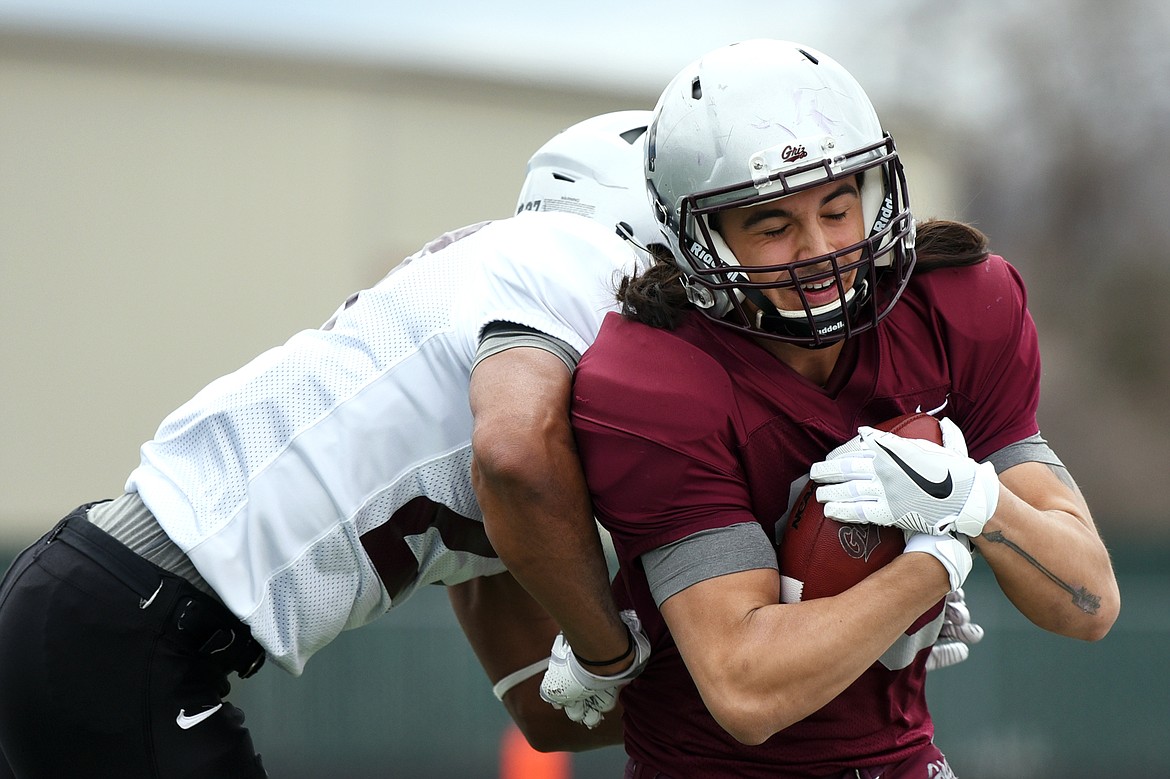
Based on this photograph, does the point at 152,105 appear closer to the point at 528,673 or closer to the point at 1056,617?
the point at 528,673

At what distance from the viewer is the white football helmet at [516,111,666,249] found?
3.29 m

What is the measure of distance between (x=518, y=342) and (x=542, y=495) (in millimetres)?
319

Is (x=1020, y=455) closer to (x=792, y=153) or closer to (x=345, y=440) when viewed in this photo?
(x=792, y=153)

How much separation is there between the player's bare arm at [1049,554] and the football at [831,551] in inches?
6.3

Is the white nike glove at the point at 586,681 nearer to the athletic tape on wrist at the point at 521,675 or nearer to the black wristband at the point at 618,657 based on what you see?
the black wristband at the point at 618,657

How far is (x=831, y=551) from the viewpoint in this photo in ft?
8.01

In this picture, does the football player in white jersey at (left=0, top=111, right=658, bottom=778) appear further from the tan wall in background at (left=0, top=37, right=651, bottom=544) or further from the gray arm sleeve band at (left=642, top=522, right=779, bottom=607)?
the tan wall in background at (left=0, top=37, right=651, bottom=544)

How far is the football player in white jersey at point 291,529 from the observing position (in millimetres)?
2738

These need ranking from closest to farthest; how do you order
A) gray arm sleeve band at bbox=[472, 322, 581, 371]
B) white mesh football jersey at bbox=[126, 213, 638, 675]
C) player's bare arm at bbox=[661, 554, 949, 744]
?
1. player's bare arm at bbox=[661, 554, 949, 744]
2. gray arm sleeve band at bbox=[472, 322, 581, 371]
3. white mesh football jersey at bbox=[126, 213, 638, 675]

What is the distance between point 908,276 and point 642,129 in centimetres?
104

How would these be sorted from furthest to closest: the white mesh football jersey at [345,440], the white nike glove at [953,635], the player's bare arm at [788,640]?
the white nike glove at [953,635] → the white mesh football jersey at [345,440] → the player's bare arm at [788,640]

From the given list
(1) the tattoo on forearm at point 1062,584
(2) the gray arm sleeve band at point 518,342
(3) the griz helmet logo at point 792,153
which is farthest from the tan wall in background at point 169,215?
(1) the tattoo on forearm at point 1062,584

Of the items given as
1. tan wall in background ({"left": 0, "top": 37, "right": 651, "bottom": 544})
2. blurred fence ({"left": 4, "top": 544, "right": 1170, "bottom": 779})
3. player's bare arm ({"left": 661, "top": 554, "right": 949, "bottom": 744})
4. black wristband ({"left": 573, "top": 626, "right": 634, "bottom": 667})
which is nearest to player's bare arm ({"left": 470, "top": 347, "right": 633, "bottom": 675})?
black wristband ({"left": 573, "top": 626, "right": 634, "bottom": 667})

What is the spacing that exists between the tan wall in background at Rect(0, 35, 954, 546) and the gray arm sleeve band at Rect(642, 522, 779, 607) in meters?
9.57
